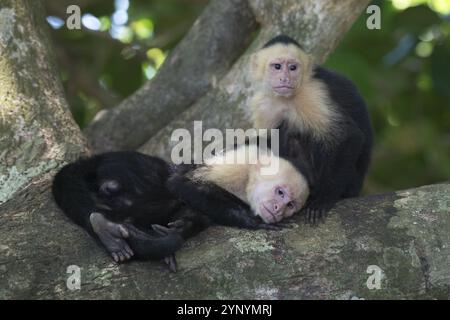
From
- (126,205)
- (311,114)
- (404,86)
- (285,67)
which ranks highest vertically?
(285,67)

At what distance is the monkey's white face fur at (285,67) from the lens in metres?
4.42

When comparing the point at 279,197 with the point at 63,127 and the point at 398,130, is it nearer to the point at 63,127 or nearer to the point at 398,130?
the point at 63,127

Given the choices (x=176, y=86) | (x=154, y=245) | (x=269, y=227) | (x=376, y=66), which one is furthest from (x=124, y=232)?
(x=376, y=66)

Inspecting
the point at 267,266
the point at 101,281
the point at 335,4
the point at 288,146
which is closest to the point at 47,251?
the point at 101,281

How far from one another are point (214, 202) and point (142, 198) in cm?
39

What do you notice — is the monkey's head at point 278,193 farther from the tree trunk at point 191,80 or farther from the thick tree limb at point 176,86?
the thick tree limb at point 176,86

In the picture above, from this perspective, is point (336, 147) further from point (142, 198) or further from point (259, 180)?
point (142, 198)

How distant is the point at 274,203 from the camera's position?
12.2ft

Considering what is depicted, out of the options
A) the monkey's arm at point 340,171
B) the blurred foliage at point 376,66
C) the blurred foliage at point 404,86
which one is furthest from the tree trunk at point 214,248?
the blurred foliage at point 404,86

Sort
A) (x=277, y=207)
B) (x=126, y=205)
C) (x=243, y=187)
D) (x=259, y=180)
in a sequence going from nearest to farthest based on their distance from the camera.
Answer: (x=126, y=205) < (x=277, y=207) < (x=259, y=180) < (x=243, y=187)

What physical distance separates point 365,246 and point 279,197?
2.59 feet

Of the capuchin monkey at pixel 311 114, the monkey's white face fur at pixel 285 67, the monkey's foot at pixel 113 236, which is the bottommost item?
the monkey's foot at pixel 113 236

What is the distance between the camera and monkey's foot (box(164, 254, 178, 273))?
2982 mm

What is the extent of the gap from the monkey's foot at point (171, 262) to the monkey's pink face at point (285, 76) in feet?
5.64
